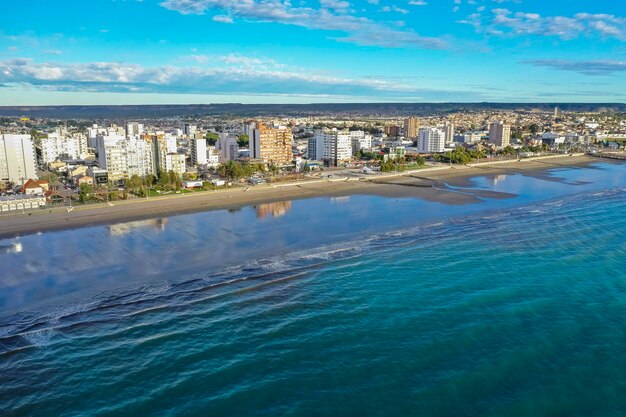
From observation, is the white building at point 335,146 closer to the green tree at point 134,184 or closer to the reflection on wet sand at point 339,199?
the reflection on wet sand at point 339,199

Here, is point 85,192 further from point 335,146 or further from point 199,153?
point 335,146

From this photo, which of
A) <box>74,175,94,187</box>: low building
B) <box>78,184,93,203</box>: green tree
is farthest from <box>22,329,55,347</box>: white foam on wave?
<box>74,175,94,187</box>: low building

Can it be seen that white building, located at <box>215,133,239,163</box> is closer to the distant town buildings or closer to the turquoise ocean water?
the distant town buildings

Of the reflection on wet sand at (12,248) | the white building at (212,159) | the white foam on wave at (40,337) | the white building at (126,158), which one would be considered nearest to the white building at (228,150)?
the white building at (212,159)

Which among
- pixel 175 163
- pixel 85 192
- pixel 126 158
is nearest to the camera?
pixel 85 192

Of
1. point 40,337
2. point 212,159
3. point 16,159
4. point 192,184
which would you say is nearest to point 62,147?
point 16,159

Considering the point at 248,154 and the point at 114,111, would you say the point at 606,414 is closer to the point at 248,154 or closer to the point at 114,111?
the point at 248,154
